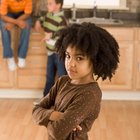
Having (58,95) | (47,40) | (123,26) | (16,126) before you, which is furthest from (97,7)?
(58,95)

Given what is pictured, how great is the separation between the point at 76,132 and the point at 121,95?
9.37ft

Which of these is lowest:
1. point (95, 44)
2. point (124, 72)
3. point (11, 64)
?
point (124, 72)

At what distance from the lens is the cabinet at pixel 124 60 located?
3.89 metres

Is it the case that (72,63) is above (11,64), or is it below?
above

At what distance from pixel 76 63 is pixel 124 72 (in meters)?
2.79

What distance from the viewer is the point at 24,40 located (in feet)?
12.5

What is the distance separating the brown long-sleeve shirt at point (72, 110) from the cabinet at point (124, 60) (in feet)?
8.45

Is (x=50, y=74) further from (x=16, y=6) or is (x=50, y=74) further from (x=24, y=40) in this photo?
(x=16, y=6)

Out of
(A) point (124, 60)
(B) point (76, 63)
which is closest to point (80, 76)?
(B) point (76, 63)

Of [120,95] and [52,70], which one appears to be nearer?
[52,70]

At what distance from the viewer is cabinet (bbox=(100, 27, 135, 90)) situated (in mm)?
3887

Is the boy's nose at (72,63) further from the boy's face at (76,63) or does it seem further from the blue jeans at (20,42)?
the blue jeans at (20,42)

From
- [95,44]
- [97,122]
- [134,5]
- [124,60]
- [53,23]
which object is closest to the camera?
[95,44]

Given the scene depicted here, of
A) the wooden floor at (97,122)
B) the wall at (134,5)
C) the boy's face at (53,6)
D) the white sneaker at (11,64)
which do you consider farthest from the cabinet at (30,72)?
the wall at (134,5)
